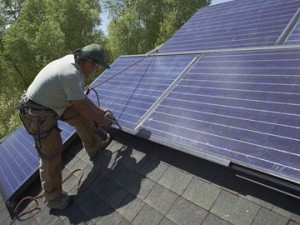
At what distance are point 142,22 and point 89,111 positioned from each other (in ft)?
110

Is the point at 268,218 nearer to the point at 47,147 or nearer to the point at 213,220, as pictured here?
the point at 213,220

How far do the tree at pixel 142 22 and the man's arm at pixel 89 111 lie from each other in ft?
100

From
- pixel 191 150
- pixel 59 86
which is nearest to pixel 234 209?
pixel 191 150

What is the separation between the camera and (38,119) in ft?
17.1

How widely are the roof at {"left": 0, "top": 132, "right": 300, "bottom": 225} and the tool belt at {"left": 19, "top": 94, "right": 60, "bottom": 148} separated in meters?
1.02

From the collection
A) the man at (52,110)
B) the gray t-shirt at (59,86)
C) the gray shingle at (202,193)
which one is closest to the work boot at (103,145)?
the man at (52,110)

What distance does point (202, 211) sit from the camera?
3.71m

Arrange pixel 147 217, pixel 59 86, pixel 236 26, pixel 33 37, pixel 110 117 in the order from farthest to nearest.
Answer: pixel 33 37 < pixel 236 26 < pixel 110 117 < pixel 59 86 < pixel 147 217

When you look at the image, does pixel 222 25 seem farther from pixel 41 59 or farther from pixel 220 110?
pixel 41 59

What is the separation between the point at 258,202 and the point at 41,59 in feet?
105

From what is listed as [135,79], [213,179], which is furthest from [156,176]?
[135,79]

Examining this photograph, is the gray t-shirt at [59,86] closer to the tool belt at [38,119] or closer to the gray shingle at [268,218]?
the tool belt at [38,119]

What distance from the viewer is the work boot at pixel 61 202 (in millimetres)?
5281

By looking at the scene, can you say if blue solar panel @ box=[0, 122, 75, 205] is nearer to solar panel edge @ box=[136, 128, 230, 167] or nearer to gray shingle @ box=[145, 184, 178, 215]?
solar panel edge @ box=[136, 128, 230, 167]
